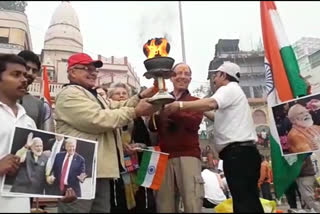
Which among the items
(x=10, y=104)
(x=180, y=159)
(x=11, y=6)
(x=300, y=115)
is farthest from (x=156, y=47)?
(x=11, y=6)

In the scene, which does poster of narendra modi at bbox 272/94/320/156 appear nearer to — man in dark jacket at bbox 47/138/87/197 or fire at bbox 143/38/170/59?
fire at bbox 143/38/170/59

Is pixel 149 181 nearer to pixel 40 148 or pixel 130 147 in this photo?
pixel 130 147

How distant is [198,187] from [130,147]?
27.6 inches

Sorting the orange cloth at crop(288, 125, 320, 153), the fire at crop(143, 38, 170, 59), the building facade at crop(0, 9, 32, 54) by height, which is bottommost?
the orange cloth at crop(288, 125, 320, 153)

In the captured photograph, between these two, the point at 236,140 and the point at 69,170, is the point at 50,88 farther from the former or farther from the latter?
the point at 69,170

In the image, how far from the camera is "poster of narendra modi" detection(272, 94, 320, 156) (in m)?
3.92

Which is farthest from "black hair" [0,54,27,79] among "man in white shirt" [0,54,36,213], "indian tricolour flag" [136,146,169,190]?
"indian tricolour flag" [136,146,169,190]

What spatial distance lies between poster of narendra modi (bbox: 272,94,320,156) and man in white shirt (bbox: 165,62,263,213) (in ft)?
3.86

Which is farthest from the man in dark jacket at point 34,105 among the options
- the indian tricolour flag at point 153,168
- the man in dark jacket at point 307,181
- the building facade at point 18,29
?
the building facade at point 18,29

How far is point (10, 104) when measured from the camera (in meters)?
2.48

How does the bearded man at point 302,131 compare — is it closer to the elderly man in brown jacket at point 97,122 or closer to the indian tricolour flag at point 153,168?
the indian tricolour flag at point 153,168

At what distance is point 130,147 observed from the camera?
128 inches

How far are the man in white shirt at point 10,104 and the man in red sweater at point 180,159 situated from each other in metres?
1.19

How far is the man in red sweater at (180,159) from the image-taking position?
10.4 ft
